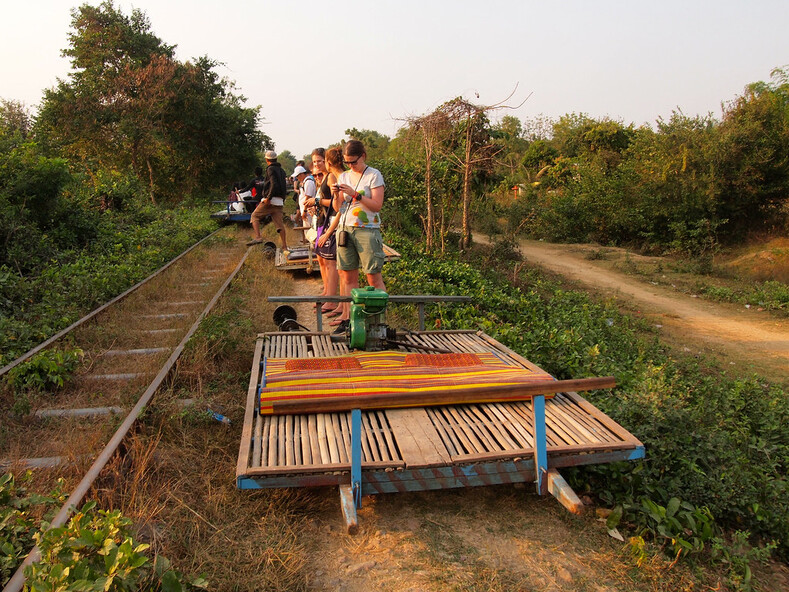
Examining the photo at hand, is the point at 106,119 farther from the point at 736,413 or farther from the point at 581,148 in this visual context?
the point at 736,413

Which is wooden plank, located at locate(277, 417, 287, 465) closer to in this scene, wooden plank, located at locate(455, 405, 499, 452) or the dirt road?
wooden plank, located at locate(455, 405, 499, 452)

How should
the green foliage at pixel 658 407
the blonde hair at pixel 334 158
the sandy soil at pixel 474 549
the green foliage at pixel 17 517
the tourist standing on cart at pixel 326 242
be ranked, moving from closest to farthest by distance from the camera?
the green foliage at pixel 17 517 < the sandy soil at pixel 474 549 < the green foliage at pixel 658 407 < the blonde hair at pixel 334 158 < the tourist standing on cart at pixel 326 242

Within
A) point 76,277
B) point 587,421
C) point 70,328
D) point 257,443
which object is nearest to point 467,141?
point 76,277

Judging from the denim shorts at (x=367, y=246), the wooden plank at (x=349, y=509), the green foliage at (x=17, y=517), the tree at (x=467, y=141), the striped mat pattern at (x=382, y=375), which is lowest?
the green foliage at (x=17, y=517)

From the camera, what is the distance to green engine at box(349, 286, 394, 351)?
4562 mm

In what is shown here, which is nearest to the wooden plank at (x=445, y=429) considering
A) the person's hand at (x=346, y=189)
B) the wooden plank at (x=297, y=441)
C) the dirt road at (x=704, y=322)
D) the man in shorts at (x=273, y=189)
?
the wooden plank at (x=297, y=441)

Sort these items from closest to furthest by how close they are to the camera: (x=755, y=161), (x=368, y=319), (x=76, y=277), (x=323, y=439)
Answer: (x=323, y=439) < (x=368, y=319) < (x=76, y=277) < (x=755, y=161)

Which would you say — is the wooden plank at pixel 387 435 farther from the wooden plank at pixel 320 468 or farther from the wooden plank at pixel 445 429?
the wooden plank at pixel 445 429

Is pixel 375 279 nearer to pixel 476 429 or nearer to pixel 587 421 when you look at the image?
pixel 476 429

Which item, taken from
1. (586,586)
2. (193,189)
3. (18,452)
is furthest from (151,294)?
(193,189)

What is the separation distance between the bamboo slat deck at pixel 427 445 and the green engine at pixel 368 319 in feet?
3.60

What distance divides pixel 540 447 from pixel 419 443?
68cm

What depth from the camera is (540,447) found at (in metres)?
3.06

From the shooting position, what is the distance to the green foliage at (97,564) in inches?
83.0
